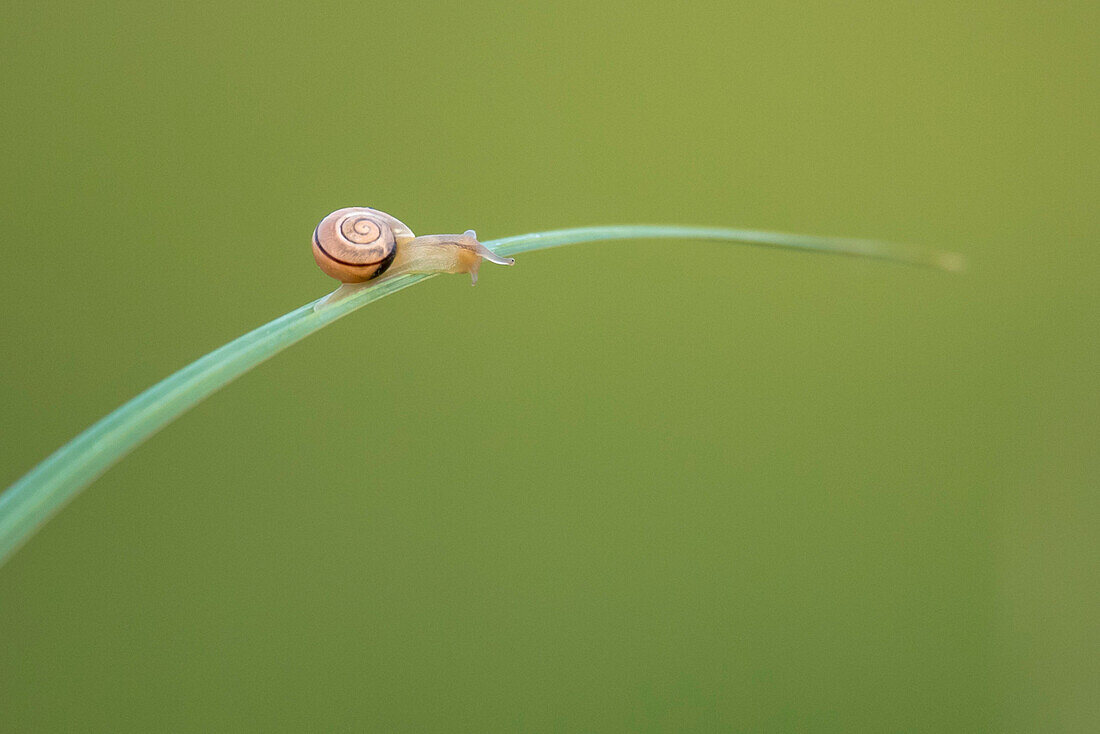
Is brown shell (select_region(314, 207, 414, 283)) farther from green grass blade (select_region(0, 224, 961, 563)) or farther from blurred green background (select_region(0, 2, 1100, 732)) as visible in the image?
blurred green background (select_region(0, 2, 1100, 732))

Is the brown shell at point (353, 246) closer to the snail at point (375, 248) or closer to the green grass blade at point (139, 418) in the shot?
the snail at point (375, 248)

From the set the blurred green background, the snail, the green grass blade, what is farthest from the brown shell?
the blurred green background

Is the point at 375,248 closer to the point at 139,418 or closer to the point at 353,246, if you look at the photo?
the point at 353,246

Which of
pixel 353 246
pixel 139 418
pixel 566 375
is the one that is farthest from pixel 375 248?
pixel 566 375

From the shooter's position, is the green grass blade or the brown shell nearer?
the green grass blade

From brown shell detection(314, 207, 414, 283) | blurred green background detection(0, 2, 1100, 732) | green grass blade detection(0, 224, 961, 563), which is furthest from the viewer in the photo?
blurred green background detection(0, 2, 1100, 732)

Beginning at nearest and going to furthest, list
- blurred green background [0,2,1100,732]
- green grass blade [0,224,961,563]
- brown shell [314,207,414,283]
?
1. green grass blade [0,224,961,563]
2. brown shell [314,207,414,283]
3. blurred green background [0,2,1100,732]

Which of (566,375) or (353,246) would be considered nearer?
(353,246)
